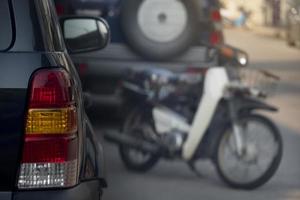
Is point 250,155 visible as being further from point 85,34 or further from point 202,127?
point 85,34

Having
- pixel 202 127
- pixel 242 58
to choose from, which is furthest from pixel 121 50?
pixel 202 127

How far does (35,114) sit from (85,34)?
1810 millimetres

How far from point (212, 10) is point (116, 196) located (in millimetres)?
3934

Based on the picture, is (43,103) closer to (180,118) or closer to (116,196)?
(116,196)

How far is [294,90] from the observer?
50.8 feet

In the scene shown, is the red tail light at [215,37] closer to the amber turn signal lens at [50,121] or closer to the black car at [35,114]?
the black car at [35,114]

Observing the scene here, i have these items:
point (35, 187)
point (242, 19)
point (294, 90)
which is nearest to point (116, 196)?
point (35, 187)

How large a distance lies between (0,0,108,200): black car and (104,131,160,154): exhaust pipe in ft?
13.8

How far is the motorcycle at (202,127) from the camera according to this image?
7629 millimetres

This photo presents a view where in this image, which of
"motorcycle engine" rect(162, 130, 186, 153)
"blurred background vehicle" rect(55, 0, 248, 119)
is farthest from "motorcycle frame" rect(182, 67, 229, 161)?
"blurred background vehicle" rect(55, 0, 248, 119)

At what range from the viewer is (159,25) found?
32.9 ft

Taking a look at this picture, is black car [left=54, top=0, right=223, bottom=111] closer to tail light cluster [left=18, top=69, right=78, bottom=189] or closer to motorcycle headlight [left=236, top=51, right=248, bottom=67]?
motorcycle headlight [left=236, top=51, right=248, bottom=67]

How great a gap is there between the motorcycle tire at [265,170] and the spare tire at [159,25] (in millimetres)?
2477

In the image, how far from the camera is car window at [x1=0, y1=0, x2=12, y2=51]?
12.2 ft
